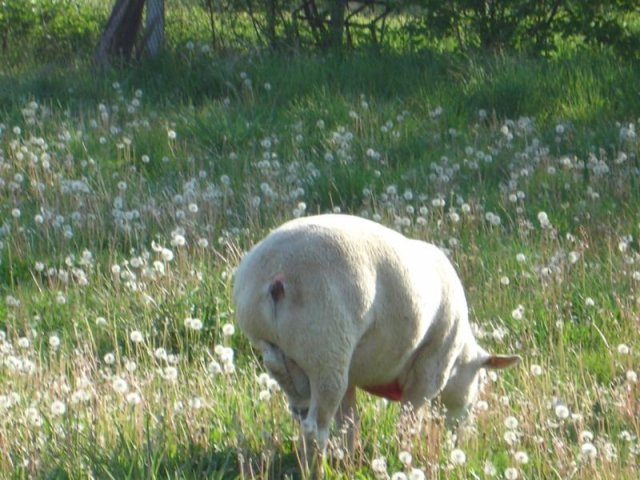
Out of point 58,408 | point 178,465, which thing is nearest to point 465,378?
point 178,465

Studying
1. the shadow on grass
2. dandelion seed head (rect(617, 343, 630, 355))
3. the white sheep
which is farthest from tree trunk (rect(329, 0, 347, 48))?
Result: the shadow on grass

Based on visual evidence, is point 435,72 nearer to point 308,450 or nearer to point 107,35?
point 107,35

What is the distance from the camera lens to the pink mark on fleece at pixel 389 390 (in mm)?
4859

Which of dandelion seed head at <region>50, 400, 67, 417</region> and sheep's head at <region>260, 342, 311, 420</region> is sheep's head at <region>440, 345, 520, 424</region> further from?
dandelion seed head at <region>50, 400, 67, 417</region>

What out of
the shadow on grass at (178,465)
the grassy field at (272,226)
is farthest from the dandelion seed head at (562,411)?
the shadow on grass at (178,465)

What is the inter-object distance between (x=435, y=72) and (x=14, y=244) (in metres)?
5.64

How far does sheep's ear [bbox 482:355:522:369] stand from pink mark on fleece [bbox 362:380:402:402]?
0.47 metres

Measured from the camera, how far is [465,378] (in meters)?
5.20

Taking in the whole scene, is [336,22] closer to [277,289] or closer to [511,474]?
[511,474]

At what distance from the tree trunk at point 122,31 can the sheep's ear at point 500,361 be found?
9.33 meters

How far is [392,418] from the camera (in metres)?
5.16

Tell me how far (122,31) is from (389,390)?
981cm

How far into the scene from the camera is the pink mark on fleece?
4859mm

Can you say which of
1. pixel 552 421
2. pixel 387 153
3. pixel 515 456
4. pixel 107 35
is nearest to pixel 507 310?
pixel 552 421
